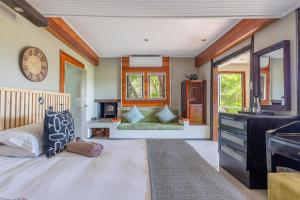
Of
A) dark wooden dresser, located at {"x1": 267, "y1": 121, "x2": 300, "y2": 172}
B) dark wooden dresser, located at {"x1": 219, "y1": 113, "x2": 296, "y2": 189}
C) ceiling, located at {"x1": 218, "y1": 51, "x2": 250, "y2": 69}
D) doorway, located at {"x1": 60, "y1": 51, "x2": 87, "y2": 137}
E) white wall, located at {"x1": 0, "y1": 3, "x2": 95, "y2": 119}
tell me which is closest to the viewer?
dark wooden dresser, located at {"x1": 267, "y1": 121, "x2": 300, "y2": 172}

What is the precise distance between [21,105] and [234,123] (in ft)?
9.07

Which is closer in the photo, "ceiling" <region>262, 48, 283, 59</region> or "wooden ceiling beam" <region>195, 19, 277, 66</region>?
"ceiling" <region>262, 48, 283, 59</region>

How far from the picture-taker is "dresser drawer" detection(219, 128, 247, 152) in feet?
8.24

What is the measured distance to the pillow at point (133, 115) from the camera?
559 cm

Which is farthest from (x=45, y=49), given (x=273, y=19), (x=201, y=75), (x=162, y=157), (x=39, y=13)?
(x=201, y=75)

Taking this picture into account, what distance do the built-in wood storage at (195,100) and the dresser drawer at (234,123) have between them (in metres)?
2.42

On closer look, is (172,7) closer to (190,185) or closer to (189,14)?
(189,14)

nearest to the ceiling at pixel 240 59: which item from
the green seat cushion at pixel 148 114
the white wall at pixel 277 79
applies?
the white wall at pixel 277 79

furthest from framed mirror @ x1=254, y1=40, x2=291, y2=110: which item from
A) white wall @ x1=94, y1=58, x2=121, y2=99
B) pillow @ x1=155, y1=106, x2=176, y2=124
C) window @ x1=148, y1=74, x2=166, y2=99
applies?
white wall @ x1=94, y1=58, x2=121, y2=99

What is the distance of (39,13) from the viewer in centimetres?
250

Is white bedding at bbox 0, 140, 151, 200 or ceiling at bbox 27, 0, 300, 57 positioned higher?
ceiling at bbox 27, 0, 300, 57

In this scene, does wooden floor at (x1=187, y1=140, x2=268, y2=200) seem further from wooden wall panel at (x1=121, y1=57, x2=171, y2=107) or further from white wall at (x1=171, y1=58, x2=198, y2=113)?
wooden wall panel at (x1=121, y1=57, x2=171, y2=107)

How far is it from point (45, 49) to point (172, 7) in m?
2.06

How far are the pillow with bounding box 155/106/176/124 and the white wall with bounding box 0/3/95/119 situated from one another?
2.99m
